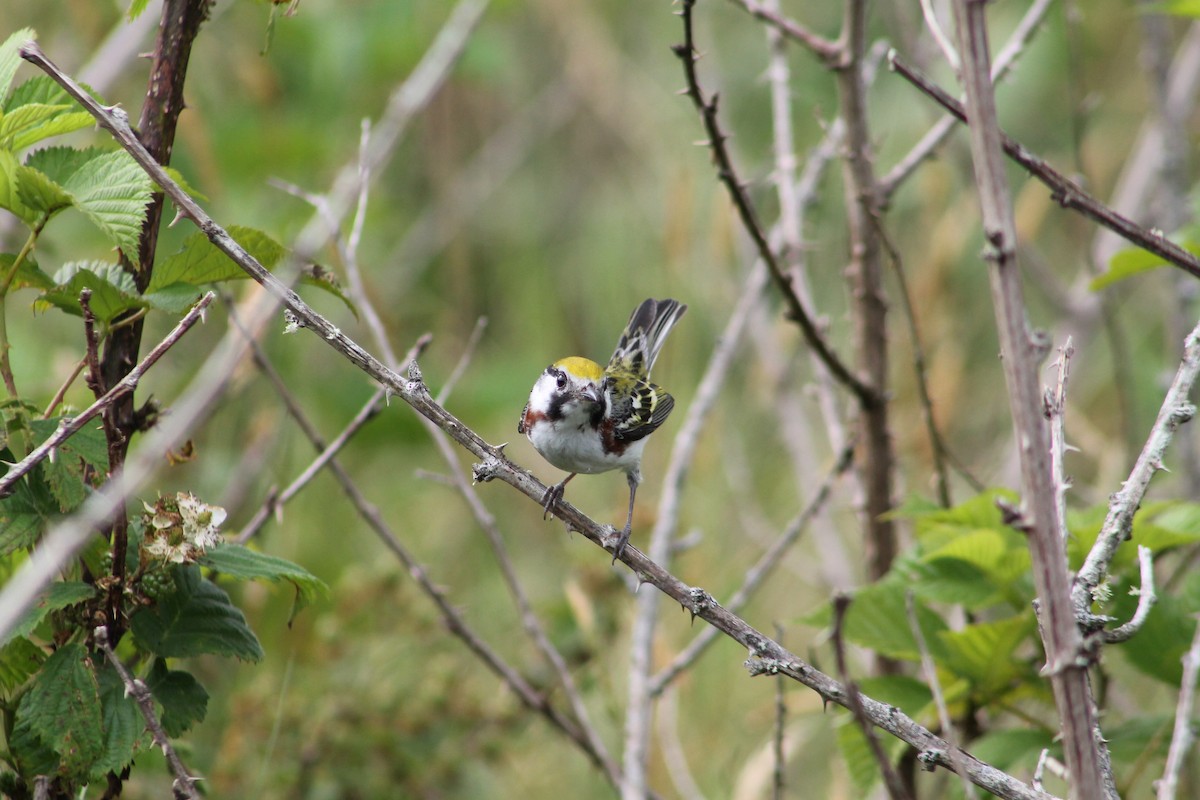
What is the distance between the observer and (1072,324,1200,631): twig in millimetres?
2064

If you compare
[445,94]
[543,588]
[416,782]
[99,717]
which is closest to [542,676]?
[416,782]

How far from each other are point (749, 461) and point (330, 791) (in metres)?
4.02

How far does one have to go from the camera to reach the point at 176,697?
2369 mm

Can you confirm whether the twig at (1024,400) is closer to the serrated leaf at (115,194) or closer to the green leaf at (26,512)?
the serrated leaf at (115,194)

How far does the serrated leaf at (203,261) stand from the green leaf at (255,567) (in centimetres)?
59

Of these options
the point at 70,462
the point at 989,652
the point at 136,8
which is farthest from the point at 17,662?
the point at 989,652

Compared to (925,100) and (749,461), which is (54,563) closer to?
(749,461)

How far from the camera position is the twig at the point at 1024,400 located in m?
1.53

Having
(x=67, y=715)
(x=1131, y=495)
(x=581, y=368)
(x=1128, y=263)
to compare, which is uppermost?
(x=1128, y=263)

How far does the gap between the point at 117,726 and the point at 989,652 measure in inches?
87.7

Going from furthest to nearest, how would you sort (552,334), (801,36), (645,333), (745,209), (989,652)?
(552,334), (645,333), (801,36), (745,209), (989,652)

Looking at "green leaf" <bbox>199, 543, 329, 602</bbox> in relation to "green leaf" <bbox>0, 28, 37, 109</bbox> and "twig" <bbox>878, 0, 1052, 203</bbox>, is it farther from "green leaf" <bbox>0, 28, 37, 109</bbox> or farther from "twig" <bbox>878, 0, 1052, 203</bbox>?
"twig" <bbox>878, 0, 1052, 203</bbox>

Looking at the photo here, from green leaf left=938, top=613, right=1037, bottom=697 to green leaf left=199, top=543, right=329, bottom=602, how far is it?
176 centimetres

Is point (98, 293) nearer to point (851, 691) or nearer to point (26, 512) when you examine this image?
point (26, 512)
